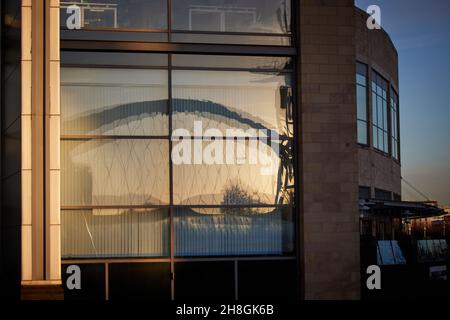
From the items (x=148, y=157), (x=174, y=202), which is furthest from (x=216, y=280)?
(x=148, y=157)

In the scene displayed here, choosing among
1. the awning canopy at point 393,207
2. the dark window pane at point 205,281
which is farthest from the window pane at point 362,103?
the dark window pane at point 205,281

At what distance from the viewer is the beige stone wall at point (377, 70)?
31.3 metres

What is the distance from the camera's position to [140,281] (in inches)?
563

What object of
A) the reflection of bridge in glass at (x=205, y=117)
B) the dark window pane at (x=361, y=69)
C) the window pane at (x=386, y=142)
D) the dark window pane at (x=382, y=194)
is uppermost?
the dark window pane at (x=361, y=69)

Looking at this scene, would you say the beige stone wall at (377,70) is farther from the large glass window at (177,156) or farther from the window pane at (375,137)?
the large glass window at (177,156)

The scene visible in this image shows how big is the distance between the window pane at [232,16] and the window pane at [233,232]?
3.29 meters

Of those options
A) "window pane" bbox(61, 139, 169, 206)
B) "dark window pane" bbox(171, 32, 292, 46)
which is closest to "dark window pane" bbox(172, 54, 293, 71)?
"dark window pane" bbox(171, 32, 292, 46)

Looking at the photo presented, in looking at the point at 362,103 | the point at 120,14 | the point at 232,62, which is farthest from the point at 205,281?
the point at 362,103

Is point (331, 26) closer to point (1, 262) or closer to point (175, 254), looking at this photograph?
point (175, 254)

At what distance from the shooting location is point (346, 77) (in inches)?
587

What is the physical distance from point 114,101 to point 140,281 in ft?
10.6

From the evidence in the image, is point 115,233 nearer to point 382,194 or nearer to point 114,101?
point 114,101

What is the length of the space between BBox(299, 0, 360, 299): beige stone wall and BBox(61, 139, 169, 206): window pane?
2597 mm

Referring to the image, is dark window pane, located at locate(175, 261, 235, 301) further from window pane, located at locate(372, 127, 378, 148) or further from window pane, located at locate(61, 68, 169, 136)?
window pane, located at locate(372, 127, 378, 148)
